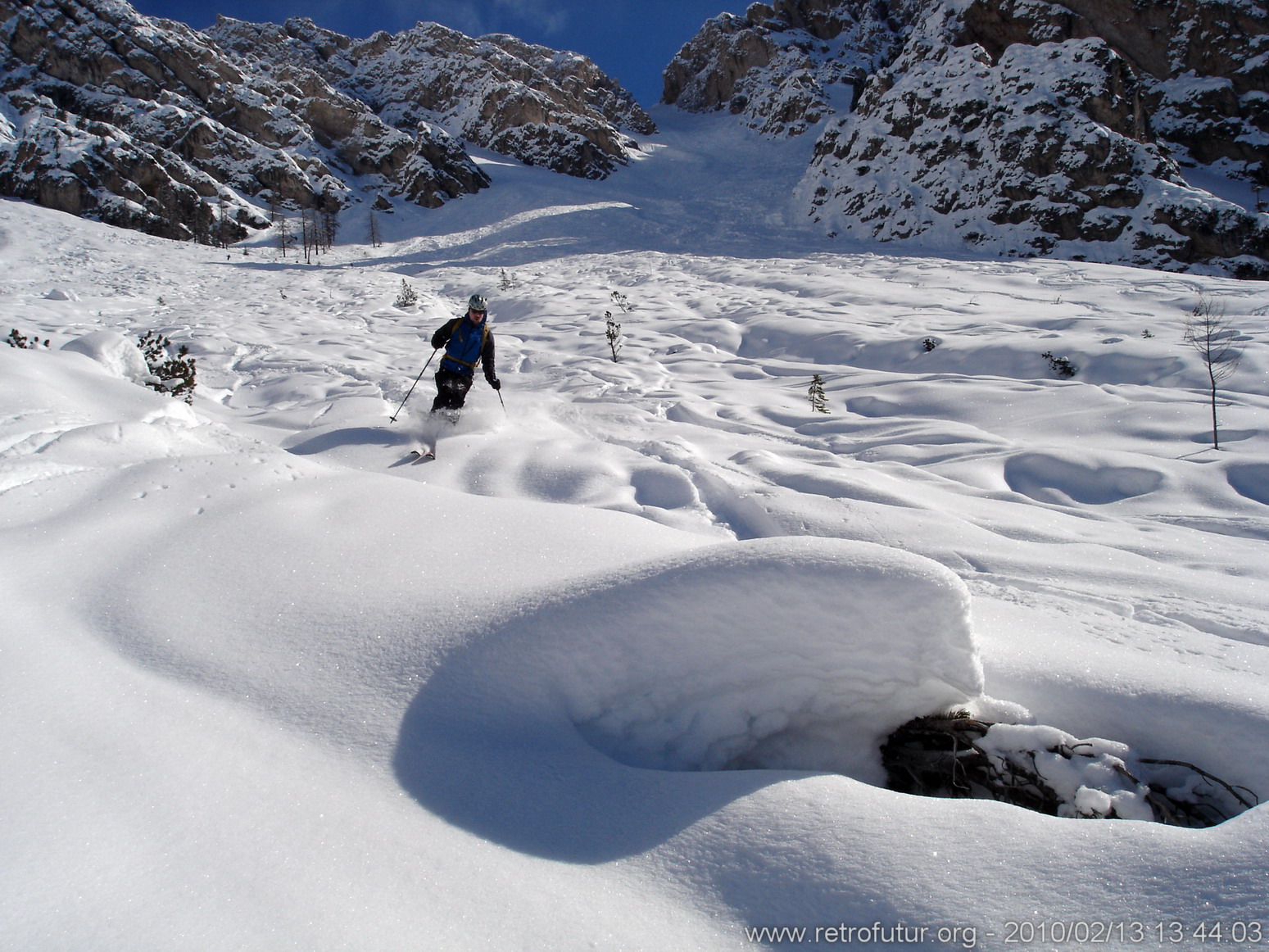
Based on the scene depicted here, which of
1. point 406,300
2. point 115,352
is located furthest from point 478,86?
point 115,352

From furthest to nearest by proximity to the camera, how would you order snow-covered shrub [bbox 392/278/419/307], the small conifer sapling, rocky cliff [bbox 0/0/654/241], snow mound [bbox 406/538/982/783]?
rocky cliff [bbox 0/0/654/241] → snow-covered shrub [bbox 392/278/419/307] → the small conifer sapling → snow mound [bbox 406/538/982/783]

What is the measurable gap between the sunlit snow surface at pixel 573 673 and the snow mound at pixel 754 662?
0.03 ft

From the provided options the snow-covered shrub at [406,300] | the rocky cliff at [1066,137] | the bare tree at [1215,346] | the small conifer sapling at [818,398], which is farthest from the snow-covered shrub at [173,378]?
the rocky cliff at [1066,137]

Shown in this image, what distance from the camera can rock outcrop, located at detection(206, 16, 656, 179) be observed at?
47.1 metres

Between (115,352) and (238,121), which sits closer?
(115,352)

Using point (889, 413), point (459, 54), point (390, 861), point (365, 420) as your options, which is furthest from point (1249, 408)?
point (459, 54)

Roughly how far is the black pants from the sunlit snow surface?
0.45 m

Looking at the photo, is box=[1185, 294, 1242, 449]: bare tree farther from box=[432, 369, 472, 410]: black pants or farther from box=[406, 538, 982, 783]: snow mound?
box=[432, 369, 472, 410]: black pants

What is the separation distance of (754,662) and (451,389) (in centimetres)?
451

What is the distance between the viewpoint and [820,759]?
5.95ft

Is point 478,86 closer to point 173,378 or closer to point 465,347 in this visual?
point 173,378

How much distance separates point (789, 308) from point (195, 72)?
48.4 metres

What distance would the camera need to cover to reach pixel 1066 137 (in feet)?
69.3

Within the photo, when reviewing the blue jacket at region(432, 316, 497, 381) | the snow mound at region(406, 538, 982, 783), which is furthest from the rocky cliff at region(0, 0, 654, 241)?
the snow mound at region(406, 538, 982, 783)
